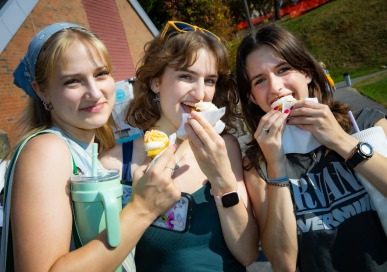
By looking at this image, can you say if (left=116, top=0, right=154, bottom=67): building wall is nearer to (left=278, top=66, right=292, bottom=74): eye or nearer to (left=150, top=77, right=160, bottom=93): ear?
(left=150, top=77, right=160, bottom=93): ear

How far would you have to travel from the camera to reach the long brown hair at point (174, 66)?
2199 mm

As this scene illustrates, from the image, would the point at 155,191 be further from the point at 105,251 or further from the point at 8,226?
the point at 8,226

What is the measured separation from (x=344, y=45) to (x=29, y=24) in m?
22.4

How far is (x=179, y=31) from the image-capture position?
2.32 meters

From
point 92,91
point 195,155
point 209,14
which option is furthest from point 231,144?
point 209,14

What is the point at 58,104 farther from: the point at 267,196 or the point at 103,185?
the point at 267,196

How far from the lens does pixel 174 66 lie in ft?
7.16

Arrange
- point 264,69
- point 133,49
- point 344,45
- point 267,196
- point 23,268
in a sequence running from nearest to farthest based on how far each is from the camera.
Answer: point 23,268 < point 267,196 < point 264,69 < point 133,49 < point 344,45

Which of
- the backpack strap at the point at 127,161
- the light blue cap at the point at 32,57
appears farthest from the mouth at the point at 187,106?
the light blue cap at the point at 32,57

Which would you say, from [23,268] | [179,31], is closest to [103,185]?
[23,268]

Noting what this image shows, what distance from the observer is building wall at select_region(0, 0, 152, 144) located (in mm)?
9523

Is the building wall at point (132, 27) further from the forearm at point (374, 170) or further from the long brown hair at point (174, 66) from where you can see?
A: the forearm at point (374, 170)

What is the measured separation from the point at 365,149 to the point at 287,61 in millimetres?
788

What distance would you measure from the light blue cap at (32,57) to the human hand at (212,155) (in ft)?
2.87
